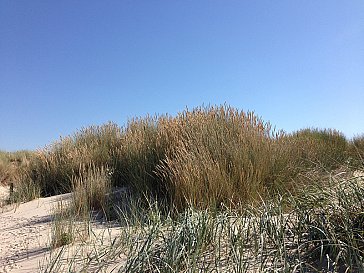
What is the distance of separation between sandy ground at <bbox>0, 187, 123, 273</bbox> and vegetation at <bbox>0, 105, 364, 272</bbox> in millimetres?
133

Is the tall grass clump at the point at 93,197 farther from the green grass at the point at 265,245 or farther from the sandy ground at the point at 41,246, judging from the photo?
the green grass at the point at 265,245

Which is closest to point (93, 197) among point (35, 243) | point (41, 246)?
point (35, 243)

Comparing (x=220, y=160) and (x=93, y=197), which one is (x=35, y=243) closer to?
(x=93, y=197)

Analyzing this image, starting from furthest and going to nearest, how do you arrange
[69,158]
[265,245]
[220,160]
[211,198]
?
1. [69,158]
2. [220,160]
3. [211,198]
4. [265,245]

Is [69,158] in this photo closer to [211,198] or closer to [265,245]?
[211,198]

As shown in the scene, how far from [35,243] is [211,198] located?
7.78 feet

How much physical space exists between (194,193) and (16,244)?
2469 millimetres

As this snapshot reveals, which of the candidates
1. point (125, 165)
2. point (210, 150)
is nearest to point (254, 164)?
point (210, 150)

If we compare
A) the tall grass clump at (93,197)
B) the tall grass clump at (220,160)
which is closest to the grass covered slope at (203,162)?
the tall grass clump at (220,160)

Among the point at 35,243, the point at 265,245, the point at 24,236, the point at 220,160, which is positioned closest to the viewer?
the point at 265,245

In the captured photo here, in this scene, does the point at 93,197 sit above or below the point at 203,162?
below

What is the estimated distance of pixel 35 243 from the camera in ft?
13.7

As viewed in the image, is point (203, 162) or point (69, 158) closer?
point (203, 162)

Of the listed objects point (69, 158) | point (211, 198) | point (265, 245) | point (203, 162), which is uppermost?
point (69, 158)
